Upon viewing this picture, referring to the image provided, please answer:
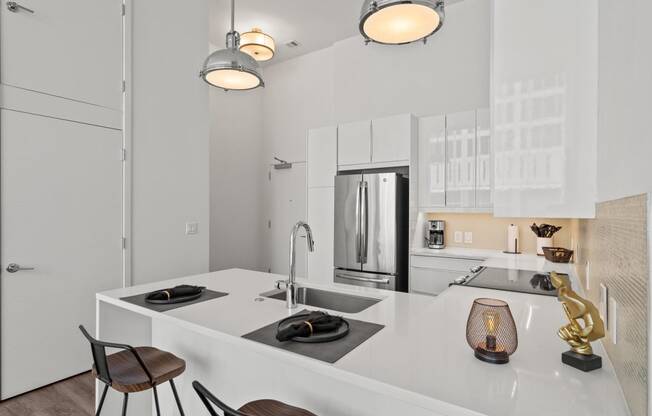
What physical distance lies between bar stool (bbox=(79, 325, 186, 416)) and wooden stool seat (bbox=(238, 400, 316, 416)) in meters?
0.47

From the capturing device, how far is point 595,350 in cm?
113

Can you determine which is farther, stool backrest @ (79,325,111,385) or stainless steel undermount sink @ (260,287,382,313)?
stainless steel undermount sink @ (260,287,382,313)

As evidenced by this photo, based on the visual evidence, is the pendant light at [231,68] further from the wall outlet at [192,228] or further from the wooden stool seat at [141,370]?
the wooden stool seat at [141,370]

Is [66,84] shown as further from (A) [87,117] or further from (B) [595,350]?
(B) [595,350]

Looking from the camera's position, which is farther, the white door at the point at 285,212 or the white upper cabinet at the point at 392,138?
the white door at the point at 285,212

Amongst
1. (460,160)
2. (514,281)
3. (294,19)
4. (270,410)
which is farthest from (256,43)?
(270,410)

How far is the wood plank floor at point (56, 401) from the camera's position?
2213 mm

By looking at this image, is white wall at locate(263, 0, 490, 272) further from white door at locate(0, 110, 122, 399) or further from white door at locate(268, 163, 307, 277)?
white door at locate(0, 110, 122, 399)

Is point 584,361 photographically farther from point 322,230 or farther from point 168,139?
point 168,139

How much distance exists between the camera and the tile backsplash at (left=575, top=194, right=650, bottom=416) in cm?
61

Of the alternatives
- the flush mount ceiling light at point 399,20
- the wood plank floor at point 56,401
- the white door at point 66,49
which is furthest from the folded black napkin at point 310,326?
the white door at point 66,49

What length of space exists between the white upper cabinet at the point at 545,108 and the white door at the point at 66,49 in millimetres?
2871

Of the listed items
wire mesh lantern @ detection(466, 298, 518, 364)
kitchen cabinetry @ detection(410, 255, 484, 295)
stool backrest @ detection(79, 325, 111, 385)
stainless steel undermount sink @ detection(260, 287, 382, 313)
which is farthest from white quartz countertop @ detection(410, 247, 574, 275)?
stool backrest @ detection(79, 325, 111, 385)

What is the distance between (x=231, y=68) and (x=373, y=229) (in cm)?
210
